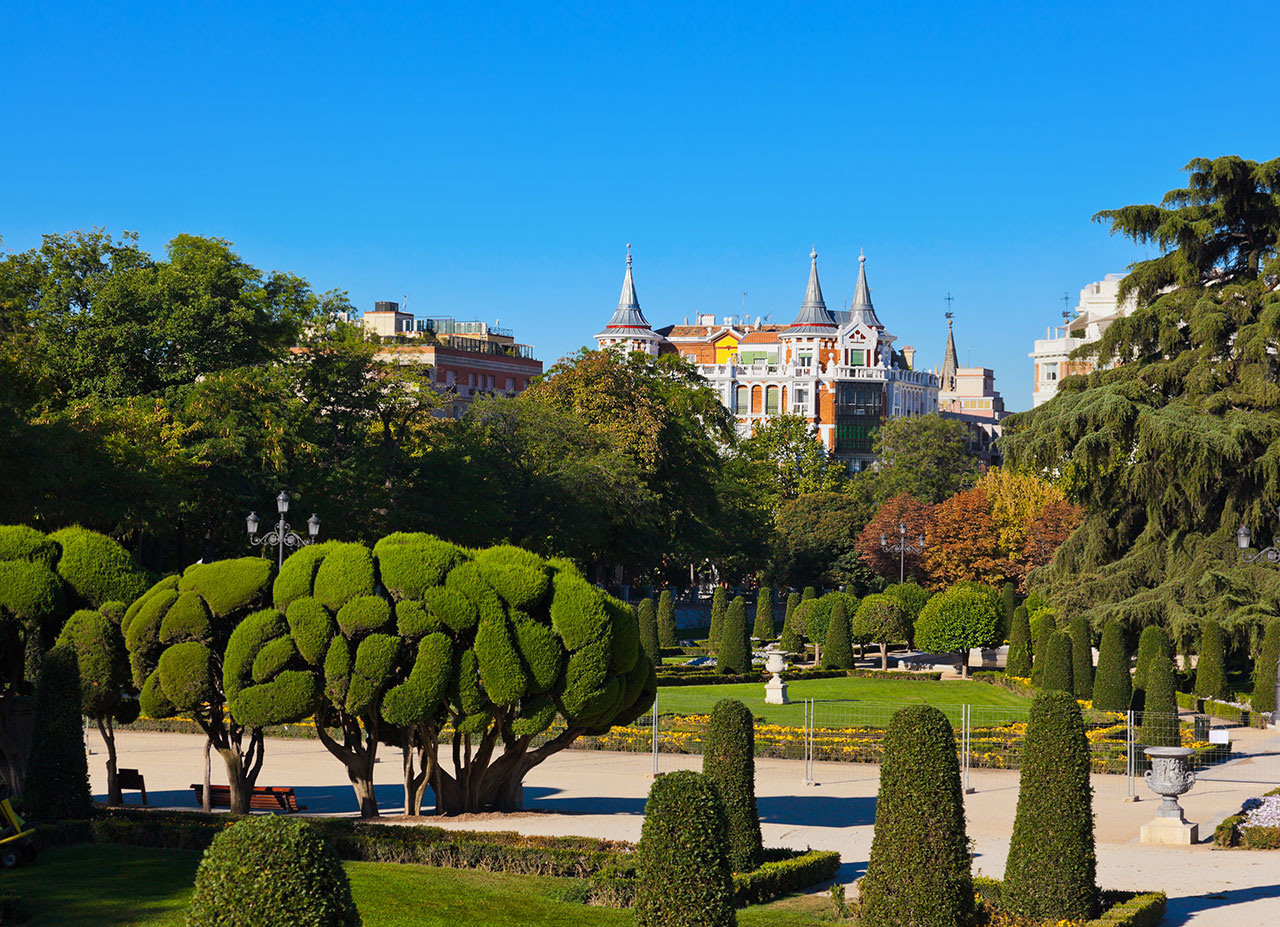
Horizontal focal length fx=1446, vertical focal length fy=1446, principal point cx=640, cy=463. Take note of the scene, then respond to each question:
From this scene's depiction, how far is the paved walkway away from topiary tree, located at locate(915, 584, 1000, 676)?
1233 centimetres

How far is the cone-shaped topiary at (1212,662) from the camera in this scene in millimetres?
33656

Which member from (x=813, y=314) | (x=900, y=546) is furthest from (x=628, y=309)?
(x=900, y=546)

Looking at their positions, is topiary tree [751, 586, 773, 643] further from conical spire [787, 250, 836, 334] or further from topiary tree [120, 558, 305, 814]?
conical spire [787, 250, 836, 334]

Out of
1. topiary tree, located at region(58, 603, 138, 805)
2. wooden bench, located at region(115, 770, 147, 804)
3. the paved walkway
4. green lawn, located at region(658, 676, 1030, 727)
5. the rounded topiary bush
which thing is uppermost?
topiary tree, located at region(58, 603, 138, 805)

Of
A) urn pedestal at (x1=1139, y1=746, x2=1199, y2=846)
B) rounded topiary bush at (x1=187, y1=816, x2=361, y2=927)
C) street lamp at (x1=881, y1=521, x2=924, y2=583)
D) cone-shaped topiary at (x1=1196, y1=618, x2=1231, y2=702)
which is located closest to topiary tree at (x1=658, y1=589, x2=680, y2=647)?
street lamp at (x1=881, y1=521, x2=924, y2=583)

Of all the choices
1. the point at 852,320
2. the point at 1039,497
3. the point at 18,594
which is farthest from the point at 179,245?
the point at 852,320

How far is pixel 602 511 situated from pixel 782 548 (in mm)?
22121

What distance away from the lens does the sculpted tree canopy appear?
1350 inches

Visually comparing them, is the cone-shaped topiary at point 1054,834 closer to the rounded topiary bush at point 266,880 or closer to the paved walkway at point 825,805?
the paved walkway at point 825,805

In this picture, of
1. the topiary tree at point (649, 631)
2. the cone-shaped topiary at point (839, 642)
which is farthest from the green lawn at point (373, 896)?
the cone-shaped topiary at point (839, 642)

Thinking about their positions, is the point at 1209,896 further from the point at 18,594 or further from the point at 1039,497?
the point at 1039,497

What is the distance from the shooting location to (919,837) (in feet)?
37.6

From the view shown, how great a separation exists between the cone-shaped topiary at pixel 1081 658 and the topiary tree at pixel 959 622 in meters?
6.39

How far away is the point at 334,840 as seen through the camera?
15680 millimetres
